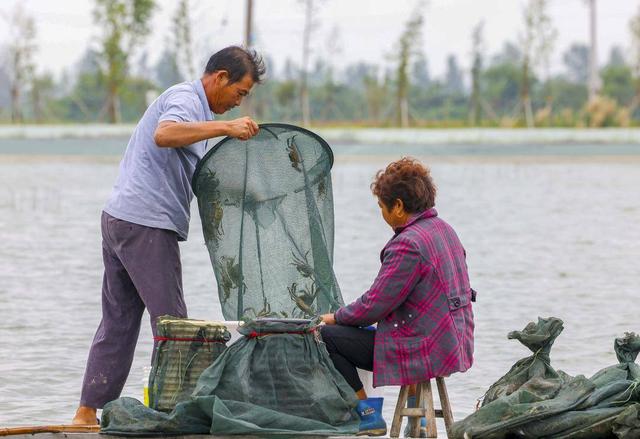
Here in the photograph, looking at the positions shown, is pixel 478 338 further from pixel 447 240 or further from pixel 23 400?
pixel 447 240

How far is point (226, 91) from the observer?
576 centimetres

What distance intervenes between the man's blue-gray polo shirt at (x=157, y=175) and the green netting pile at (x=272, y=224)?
0.13 metres

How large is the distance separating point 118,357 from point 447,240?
152 centimetres

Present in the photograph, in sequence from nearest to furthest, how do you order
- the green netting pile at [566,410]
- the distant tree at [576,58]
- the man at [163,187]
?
the green netting pile at [566,410], the man at [163,187], the distant tree at [576,58]

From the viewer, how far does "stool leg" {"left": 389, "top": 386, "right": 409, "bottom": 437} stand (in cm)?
528

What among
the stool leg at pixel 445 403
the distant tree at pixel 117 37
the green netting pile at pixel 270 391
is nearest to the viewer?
the green netting pile at pixel 270 391

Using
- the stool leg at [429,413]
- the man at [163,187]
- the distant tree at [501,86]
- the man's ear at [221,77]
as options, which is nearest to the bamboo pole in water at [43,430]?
the man at [163,187]

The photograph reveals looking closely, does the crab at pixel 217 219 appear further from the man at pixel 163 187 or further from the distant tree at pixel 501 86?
the distant tree at pixel 501 86

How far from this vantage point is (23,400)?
7.56m

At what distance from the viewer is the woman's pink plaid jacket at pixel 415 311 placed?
5.25 metres

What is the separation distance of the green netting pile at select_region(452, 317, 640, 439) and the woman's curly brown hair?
2.48 ft

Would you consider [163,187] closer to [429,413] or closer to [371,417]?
[371,417]

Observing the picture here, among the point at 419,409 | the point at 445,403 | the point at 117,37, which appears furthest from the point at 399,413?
the point at 117,37

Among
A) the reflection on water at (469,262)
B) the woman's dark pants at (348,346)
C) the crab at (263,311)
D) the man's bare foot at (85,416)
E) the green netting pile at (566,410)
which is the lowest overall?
the reflection on water at (469,262)
